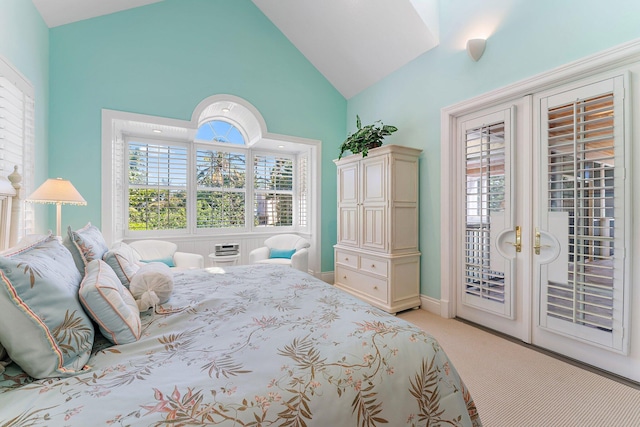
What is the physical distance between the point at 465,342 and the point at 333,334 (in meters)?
1.97

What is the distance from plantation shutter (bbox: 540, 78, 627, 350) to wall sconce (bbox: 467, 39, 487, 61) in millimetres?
800

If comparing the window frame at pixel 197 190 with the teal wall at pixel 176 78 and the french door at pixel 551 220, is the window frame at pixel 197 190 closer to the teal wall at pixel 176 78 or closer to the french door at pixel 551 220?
the teal wall at pixel 176 78

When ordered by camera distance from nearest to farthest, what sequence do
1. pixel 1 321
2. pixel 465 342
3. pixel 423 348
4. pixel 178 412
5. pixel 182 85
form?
pixel 178 412 → pixel 1 321 → pixel 423 348 → pixel 465 342 → pixel 182 85

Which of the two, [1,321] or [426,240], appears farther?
[426,240]

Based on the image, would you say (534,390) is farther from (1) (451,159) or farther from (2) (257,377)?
(1) (451,159)

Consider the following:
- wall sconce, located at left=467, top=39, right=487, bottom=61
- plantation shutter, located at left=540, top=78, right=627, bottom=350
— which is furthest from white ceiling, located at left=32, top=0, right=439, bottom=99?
plantation shutter, located at left=540, top=78, right=627, bottom=350

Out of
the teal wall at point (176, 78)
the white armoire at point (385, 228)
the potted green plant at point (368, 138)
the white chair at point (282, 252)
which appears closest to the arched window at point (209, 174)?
the teal wall at point (176, 78)

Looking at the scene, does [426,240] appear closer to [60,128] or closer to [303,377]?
[303,377]

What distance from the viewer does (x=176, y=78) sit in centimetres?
347

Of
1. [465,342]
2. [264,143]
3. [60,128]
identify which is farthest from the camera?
[264,143]

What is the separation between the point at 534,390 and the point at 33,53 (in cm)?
472

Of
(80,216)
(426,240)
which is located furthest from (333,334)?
(80,216)

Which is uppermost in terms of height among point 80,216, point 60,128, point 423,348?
point 60,128

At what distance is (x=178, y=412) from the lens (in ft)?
2.36
